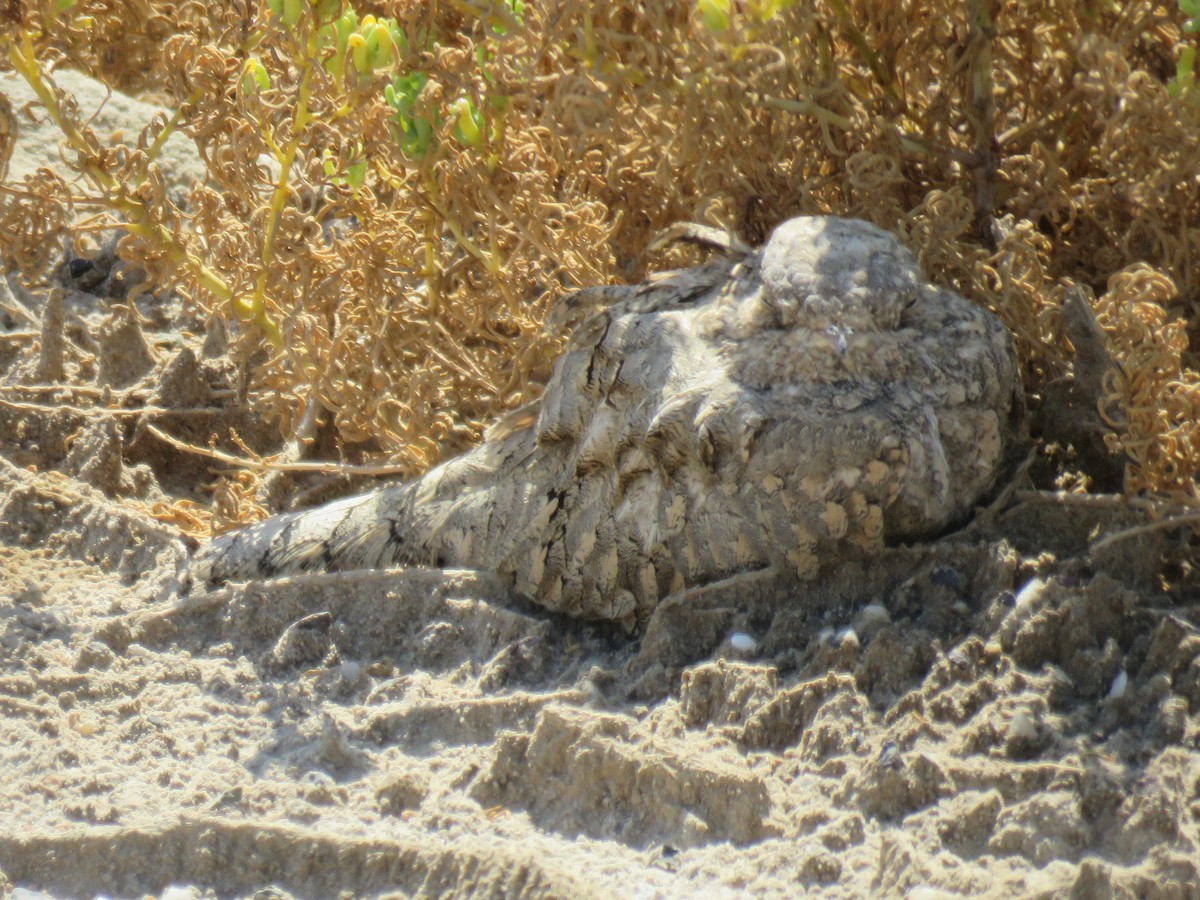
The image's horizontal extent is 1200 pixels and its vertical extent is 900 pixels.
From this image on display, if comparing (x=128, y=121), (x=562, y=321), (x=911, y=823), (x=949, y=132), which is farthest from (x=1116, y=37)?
(x=128, y=121)

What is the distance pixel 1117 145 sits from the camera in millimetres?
2670

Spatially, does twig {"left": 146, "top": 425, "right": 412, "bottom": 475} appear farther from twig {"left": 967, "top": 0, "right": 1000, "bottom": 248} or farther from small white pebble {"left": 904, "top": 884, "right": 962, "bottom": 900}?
small white pebble {"left": 904, "top": 884, "right": 962, "bottom": 900}

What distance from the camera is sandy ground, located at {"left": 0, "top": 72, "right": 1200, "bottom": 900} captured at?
195 cm

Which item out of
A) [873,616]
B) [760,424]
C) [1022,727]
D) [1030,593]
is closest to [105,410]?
[760,424]

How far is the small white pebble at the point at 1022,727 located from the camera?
6.82ft

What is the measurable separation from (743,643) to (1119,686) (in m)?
0.61

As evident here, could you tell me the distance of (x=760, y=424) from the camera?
95.3 inches

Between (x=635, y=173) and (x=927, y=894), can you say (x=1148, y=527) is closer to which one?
(x=927, y=894)

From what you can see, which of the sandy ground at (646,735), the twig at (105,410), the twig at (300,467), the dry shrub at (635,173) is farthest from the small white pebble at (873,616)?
the twig at (105,410)

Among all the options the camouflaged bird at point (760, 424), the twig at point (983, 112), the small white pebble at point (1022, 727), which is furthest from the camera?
the twig at point (983, 112)

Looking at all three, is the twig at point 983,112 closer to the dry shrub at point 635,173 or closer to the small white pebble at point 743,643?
the dry shrub at point 635,173

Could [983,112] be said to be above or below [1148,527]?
above

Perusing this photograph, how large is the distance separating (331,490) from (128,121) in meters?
2.28

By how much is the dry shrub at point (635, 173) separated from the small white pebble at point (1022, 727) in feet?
1.67
